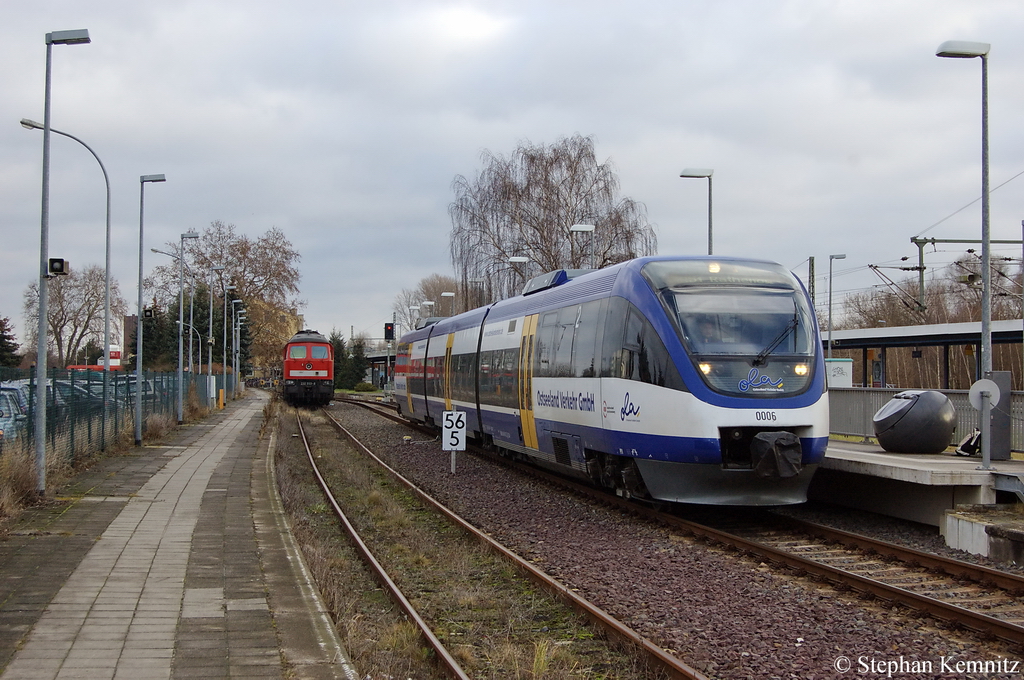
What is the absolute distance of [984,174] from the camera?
14109 mm

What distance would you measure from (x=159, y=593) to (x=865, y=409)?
14.4 m

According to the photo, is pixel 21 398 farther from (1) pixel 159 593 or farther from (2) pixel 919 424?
(2) pixel 919 424

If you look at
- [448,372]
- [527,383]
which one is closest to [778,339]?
[527,383]

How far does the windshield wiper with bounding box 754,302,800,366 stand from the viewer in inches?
420

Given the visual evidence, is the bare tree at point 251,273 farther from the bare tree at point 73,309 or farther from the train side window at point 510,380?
the train side window at point 510,380

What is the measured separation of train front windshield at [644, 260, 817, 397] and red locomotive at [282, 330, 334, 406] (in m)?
33.6

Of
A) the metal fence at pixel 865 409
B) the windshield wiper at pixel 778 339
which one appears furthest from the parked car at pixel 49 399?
the metal fence at pixel 865 409

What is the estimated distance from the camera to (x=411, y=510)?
13.7 m

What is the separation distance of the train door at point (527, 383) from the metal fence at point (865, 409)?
5023 mm

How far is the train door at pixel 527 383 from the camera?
15.5 m

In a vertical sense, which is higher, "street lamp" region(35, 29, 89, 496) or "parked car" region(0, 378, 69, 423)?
"street lamp" region(35, 29, 89, 496)

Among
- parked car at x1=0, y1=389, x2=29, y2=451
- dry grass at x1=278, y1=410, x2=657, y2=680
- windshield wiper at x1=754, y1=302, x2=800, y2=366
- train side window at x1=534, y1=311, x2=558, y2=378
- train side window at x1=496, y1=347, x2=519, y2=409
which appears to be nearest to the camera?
dry grass at x1=278, y1=410, x2=657, y2=680

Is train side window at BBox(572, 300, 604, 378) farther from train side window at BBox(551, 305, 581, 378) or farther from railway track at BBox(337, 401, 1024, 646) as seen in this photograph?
railway track at BBox(337, 401, 1024, 646)

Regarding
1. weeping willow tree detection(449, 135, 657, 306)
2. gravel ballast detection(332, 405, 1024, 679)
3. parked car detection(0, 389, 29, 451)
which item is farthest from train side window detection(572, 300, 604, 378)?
weeping willow tree detection(449, 135, 657, 306)
